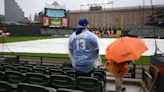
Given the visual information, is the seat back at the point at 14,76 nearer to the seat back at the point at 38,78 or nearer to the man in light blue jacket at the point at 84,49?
the seat back at the point at 38,78

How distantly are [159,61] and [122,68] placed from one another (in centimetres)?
107

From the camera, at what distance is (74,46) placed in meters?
4.97

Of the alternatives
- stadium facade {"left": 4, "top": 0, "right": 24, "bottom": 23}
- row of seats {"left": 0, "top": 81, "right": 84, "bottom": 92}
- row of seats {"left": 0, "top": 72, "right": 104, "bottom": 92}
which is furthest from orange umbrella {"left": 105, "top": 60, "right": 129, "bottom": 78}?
stadium facade {"left": 4, "top": 0, "right": 24, "bottom": 23}

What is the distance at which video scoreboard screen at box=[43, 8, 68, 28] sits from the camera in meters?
61.7

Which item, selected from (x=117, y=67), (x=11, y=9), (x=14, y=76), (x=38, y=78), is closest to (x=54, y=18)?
(x=11, y=9)

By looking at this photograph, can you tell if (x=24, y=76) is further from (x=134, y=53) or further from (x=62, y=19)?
(x=62, y=19)

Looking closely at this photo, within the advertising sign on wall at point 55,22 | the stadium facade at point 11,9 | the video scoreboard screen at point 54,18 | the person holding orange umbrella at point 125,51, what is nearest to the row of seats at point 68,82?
the person holding orange umbrella at point 125,51

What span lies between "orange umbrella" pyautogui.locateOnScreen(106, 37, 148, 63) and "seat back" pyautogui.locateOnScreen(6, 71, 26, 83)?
6.11 feet

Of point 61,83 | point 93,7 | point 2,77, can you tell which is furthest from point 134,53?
point 93,7

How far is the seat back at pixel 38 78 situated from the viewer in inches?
163

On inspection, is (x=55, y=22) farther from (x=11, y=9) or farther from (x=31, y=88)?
(x=31, y=88)

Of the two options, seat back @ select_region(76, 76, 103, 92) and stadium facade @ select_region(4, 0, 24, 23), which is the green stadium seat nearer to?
seat back @ select_region(76, 76, 103, 92)

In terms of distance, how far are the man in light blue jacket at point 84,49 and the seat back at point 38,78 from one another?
0.96 m

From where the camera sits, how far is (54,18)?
206 feet
